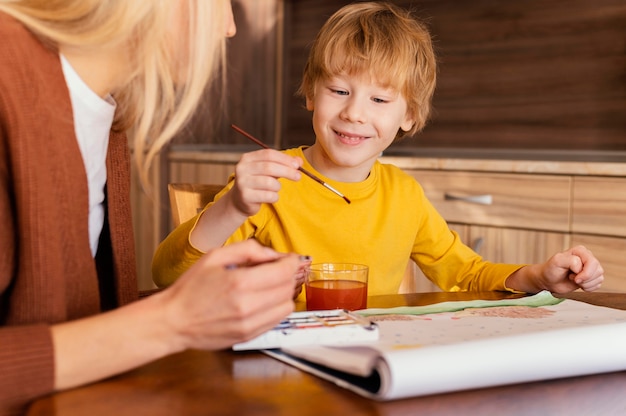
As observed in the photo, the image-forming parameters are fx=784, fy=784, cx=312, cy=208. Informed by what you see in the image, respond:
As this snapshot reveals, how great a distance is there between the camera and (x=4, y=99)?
0.81 meters

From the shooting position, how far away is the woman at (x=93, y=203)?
73 cm

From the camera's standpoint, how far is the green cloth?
3.38 feet

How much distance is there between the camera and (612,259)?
2.35m

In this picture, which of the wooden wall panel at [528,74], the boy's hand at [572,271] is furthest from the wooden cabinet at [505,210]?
the boy's hand at [572,271]

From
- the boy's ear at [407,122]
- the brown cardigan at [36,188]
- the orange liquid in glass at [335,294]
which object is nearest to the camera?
the brown cardigan at [36,188]

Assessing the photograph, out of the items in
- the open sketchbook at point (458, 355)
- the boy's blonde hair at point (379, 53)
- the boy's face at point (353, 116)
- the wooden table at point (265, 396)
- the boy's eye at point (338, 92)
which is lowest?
the wooden table at point (265, 396)

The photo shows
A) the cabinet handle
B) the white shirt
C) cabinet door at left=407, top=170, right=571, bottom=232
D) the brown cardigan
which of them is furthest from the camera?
the cabinet handle

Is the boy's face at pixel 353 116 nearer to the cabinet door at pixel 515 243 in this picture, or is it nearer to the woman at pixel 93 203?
the woman at pixel 93 203

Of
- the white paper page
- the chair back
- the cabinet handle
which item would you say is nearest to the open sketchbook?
the white paper page

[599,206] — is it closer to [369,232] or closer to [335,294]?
[369,232]

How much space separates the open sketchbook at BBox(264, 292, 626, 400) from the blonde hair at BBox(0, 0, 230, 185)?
0.31 m

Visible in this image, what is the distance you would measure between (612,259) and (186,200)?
4.59 feet

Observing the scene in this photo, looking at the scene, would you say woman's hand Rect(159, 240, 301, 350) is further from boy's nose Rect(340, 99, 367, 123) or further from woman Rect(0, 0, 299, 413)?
boy's nose Rect(340, 99, 367, 123)

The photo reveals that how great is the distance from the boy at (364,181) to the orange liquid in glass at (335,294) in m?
0.42
